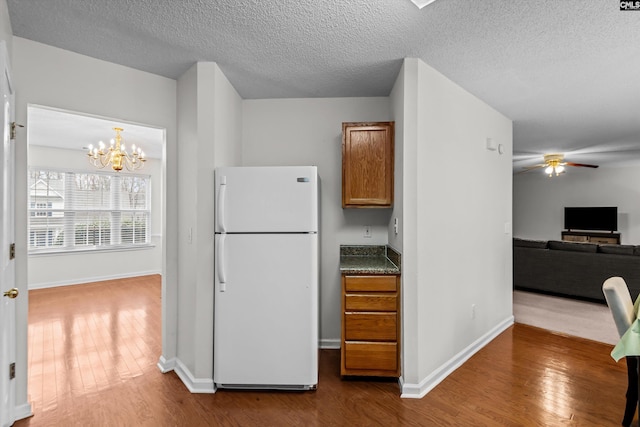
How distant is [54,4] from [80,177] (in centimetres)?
513

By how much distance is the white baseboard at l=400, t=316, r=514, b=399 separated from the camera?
231cm

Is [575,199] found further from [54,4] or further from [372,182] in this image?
[54,4]

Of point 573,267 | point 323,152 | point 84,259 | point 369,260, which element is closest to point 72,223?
point 84,259

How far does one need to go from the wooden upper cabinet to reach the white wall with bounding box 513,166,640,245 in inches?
303

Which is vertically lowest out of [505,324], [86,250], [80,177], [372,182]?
[505,324]

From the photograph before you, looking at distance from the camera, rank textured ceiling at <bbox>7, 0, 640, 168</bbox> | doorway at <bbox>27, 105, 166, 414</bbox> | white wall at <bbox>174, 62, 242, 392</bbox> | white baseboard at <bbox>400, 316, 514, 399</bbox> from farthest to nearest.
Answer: doorway at <bbox>27, 105, 166, 414</bbox>
white wall at <bbox>174, 62, 242, 392</bbox>
white baseboard at <bbox>400, 316, 514, 399</bbox>
textured ceiling at <bbox>7, 0, 640, 168</bbox>

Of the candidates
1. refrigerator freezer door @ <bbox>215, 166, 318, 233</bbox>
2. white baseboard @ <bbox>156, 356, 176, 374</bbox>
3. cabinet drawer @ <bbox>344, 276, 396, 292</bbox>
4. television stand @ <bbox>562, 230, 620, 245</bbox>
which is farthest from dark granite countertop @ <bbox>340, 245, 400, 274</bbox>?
television stand @ <bbox>562, 230, 620, 245</bbox>

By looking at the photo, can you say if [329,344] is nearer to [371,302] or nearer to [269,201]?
[371,302]

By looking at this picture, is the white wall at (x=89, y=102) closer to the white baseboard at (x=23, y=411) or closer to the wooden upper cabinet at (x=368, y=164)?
the white baseboard at (x=23, y=411)

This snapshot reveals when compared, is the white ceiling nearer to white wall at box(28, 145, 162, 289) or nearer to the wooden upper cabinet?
white wall at box(28, 145, 162, 289)

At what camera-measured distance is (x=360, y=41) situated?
6.98ft

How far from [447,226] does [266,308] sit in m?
1.67

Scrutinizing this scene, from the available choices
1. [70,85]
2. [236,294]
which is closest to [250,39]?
[70,85]

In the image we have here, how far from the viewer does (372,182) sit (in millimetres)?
2717
